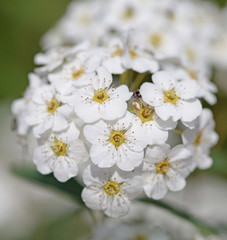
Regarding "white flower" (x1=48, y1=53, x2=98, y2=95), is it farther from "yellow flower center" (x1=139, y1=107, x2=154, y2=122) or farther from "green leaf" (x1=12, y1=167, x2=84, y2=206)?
"green leaf" (x1=12, y1=167, x2=84, y2=206)

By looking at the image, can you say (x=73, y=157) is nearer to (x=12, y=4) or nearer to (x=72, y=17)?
(x=72, y=17)

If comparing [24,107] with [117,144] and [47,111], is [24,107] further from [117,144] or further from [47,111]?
[117,144]

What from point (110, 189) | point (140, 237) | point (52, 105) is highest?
point (52, 105)

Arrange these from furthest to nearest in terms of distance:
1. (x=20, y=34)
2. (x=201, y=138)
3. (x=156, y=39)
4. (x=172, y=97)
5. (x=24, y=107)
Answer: (x=20, y=34)
(x=156, y=39)
(x=24, y=107)
(x=201, y=138)
(x=172, y=97)

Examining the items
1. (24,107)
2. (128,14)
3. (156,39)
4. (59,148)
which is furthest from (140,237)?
(128,14)

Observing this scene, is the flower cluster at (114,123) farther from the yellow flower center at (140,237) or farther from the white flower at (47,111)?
the yellow flower center at (140,237)

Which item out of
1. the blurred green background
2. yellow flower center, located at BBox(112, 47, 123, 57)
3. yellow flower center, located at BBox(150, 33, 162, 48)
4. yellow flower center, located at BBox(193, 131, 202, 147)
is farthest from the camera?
the blurred green background

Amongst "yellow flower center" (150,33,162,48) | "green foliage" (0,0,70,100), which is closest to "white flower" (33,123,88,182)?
"yellow flower center" (150,33,162,48)

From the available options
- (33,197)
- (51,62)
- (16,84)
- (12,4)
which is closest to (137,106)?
(51,62)
